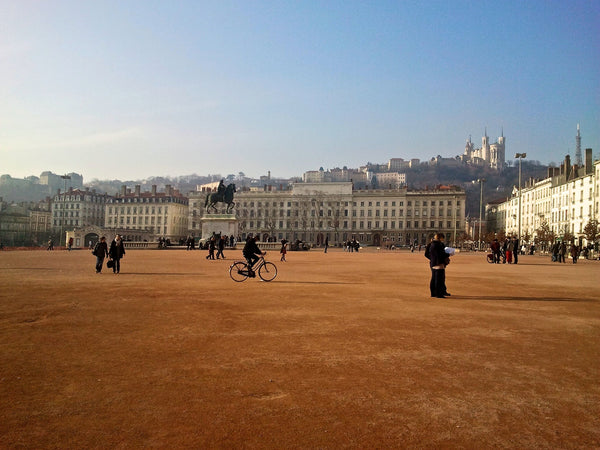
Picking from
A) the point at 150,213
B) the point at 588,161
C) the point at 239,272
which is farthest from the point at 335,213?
the point at 239,272

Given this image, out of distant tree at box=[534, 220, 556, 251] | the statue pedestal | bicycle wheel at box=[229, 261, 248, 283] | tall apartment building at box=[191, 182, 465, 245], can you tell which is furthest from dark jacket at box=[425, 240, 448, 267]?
tall apartment building at box=[191, 182, 465, 245]

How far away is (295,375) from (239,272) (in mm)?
11847

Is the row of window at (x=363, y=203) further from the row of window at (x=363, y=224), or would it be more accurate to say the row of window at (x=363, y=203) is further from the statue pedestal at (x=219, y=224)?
the statue pedestal at (x=219, y=224)

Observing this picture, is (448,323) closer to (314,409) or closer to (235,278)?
(314,409)

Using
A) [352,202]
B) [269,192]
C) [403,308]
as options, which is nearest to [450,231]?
[352,202]

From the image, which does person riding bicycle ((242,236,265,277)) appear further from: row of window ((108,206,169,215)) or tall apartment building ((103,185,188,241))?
row of window ((108,206,169,215))

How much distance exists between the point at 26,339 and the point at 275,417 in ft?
16.1

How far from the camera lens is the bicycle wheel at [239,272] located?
17.5 meters

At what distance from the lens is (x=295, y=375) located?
5.86 meters

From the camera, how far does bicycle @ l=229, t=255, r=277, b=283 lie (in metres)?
17.6

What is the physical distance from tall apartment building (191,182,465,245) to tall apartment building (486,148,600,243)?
1602cm

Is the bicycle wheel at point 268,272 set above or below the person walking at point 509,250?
below

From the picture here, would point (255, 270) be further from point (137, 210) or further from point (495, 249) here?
point (137, 210)

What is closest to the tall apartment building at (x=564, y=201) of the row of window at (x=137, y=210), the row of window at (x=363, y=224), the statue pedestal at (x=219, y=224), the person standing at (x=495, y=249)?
the row of window at (x=363, y=224)
